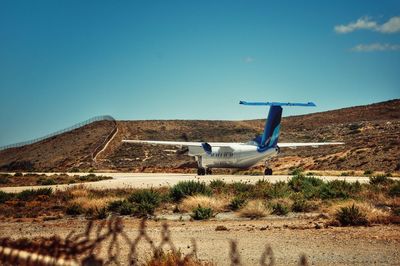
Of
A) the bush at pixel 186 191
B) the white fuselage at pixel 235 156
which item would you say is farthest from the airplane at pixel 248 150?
the bush at pixel 186 191

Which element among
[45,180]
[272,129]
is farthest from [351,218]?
[45,180]

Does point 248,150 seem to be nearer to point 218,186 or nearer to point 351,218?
point 218,186

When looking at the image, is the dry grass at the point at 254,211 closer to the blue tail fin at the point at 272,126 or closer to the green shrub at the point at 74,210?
the green shrub at the point at 74,210

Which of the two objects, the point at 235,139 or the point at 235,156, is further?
the point at 235,139

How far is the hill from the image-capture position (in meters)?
57.1

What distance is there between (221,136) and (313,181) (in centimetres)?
7047

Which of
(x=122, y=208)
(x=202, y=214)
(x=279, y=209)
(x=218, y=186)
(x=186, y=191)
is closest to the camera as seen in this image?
(x=202, y=214)

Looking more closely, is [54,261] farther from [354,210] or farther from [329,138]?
[329,138]

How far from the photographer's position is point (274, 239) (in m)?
11.5

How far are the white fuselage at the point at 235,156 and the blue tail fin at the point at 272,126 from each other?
24.2 inches

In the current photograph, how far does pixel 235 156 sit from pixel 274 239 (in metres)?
29.6

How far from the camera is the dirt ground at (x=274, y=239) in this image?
937 cm

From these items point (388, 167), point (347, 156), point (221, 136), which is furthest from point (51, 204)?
point (221, 136)

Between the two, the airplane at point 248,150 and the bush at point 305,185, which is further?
the airplane at point 248,150
